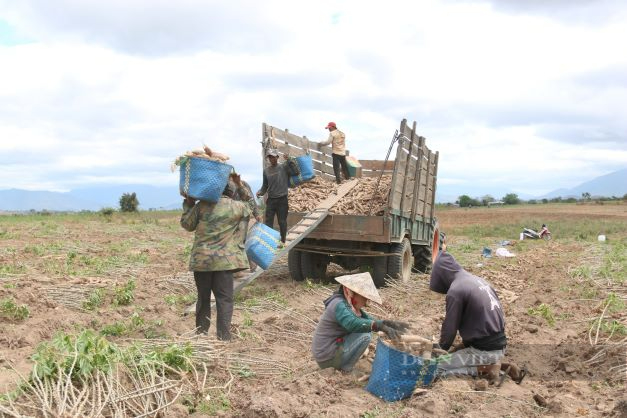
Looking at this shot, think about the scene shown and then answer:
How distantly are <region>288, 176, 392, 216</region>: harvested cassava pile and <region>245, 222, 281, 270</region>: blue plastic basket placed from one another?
2296 millimetres

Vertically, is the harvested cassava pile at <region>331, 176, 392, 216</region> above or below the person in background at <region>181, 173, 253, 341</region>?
above

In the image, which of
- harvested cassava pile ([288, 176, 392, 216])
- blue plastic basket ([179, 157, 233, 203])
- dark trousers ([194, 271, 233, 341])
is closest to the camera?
blue plastic basket ([179, 157, 233, 203])

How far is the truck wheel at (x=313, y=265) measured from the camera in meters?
10.0

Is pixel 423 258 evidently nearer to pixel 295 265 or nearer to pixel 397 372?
pixel 295 265

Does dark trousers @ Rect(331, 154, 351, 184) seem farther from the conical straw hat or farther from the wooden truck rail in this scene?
the conical straw hat

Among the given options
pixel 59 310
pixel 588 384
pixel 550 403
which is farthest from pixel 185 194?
pixel 588 384

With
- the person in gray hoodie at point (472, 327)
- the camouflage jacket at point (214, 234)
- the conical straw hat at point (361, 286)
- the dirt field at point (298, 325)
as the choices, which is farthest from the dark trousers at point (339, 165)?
the conical straw hat at point (361, 286)

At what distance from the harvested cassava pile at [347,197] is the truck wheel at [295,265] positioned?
76 centimetres

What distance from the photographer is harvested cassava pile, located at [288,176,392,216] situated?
9336 mm

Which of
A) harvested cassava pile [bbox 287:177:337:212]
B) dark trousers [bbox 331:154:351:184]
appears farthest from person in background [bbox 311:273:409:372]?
dark trousers [bbox 331:154:351:184]

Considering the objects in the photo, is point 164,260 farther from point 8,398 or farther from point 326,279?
point 8,398

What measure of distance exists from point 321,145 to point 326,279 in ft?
8.49

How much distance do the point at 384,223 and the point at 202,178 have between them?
12.6ft

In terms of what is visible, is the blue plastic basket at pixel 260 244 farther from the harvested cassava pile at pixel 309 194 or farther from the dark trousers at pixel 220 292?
the harvested cassava pile at pixel 309 194
